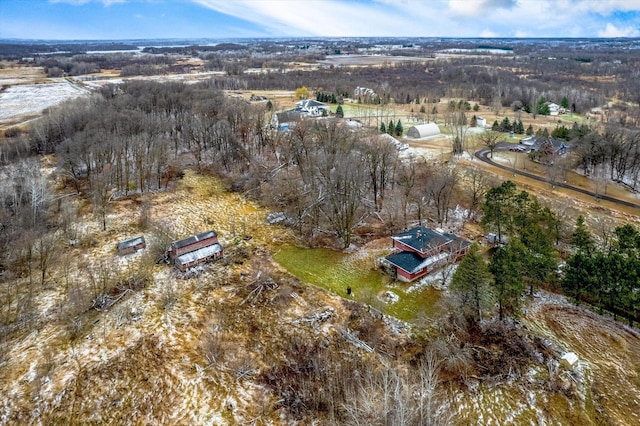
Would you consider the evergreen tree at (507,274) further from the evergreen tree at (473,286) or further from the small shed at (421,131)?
the small shed at (421,131)

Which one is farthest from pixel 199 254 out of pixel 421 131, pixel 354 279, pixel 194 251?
pixel 421 131

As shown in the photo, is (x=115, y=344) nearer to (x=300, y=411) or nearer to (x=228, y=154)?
(x=300, y=411)

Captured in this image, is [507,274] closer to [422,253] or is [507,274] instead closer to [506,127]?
[422,253]

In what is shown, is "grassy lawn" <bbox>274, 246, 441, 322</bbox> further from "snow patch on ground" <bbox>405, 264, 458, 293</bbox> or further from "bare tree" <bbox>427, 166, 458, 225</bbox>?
"bare tree" <bbox>427, 166, 458, 225</bbox>

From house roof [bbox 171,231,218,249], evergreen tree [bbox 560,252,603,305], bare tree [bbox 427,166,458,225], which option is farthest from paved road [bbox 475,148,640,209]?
house roof [bbox 171,231,218,249]

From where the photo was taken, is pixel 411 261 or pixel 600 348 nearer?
pixel 600 348

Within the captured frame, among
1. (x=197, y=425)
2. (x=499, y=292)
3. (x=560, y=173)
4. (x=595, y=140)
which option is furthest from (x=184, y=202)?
(x=595, y=140)
